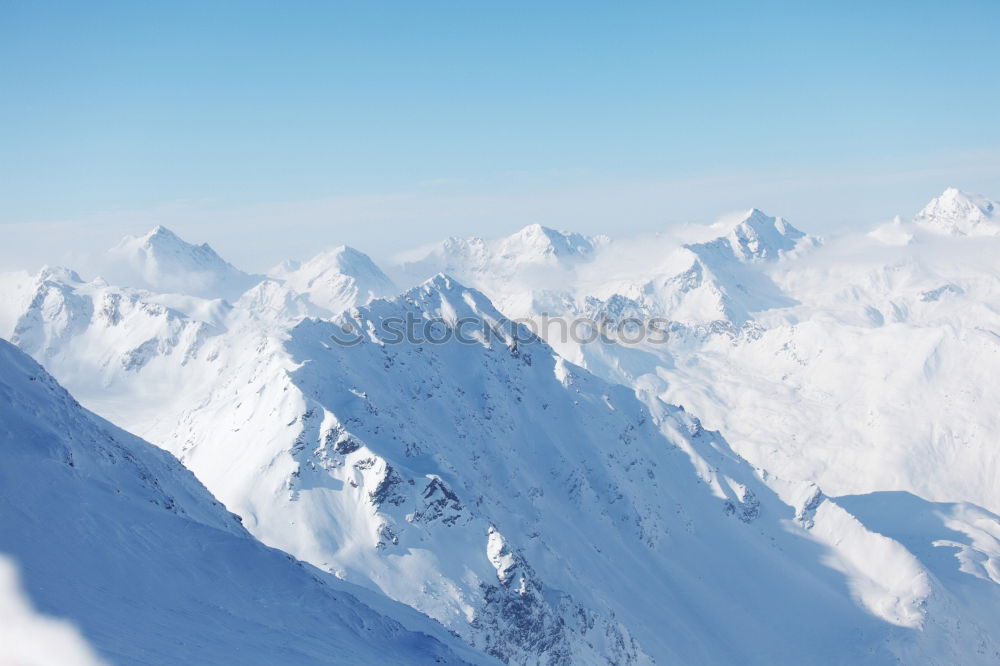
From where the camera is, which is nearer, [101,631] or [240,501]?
[101,631]

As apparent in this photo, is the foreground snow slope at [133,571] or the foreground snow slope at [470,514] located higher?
the foreground snow slope at [133,571]

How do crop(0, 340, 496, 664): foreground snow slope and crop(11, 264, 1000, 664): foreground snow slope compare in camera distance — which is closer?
crop(0, 340, 496, 664): foreground snow slope

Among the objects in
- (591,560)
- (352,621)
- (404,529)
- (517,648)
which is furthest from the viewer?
(591,560)

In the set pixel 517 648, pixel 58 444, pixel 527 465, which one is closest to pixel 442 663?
pixel 58 444

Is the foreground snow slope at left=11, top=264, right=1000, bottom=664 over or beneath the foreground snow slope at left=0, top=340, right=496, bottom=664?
beneath

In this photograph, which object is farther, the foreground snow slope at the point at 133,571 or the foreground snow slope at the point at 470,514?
the foreground snow slope at the point at 470,514

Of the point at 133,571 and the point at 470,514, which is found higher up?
the point at 133,571

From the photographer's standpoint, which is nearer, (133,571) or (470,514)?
(133,571)

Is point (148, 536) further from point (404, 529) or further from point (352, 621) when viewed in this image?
point (404, 529)
